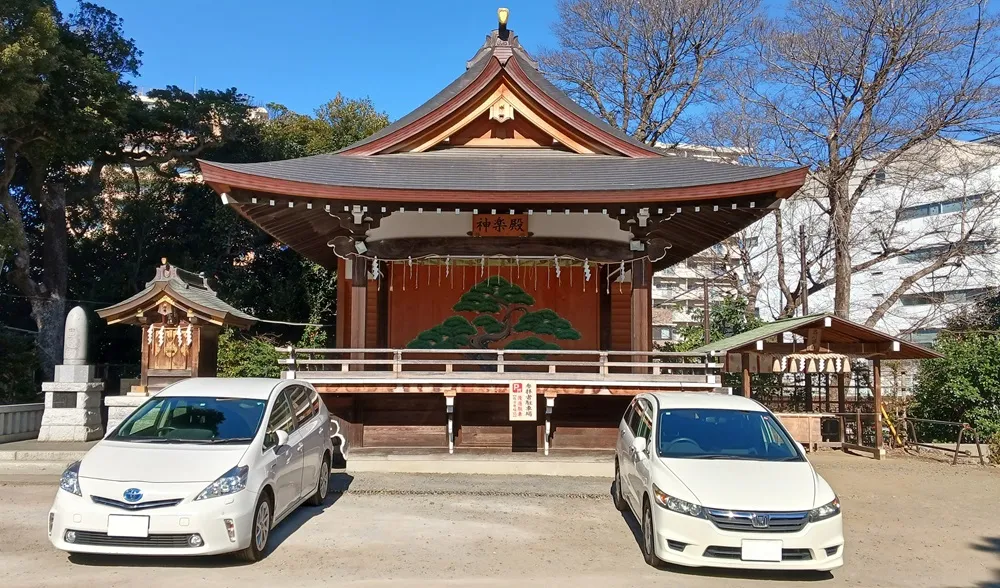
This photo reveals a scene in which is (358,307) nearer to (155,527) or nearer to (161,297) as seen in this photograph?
(161,297)

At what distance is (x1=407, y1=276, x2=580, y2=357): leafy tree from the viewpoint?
14102mm

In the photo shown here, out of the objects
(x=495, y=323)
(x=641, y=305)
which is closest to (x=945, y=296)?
(x=641, y=305)

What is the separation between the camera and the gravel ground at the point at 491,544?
19.4ft

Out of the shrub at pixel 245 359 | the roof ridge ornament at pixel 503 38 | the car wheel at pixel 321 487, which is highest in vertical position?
the roof ridge ornament at pixel 503 38

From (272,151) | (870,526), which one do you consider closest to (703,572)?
(870,526)

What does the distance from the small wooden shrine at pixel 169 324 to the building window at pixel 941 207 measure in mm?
20480

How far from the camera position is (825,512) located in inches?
233

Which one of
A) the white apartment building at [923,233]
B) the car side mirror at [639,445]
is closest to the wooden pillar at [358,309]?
the car side mirror at [639,445]

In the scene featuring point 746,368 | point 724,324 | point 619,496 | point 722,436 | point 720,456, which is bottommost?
point 619,496

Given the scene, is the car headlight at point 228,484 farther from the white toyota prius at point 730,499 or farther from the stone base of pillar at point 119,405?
the stone base of pillar at point 119,405

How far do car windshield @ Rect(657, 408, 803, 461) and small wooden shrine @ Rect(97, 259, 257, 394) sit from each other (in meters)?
9.34

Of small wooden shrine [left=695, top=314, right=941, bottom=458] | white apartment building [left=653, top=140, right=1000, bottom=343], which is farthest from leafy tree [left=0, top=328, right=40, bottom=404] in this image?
white apartment building [left=653, top=140, right=1000, bottom=343]

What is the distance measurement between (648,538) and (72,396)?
11.7m

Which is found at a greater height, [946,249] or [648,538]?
[946,249]
